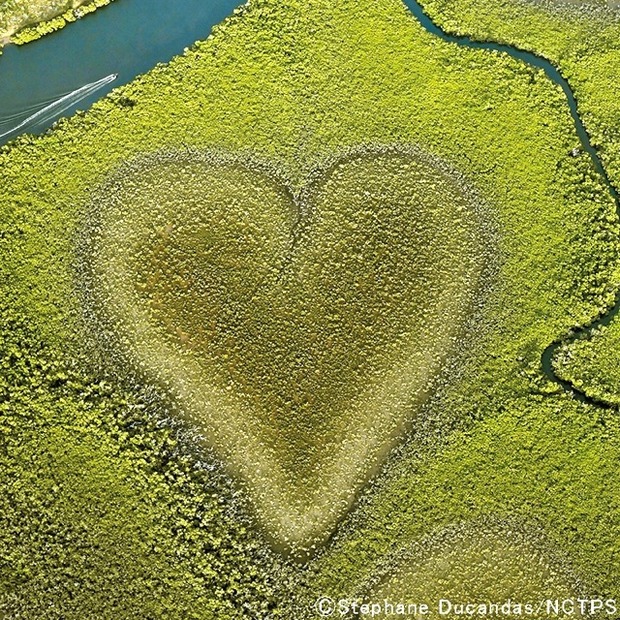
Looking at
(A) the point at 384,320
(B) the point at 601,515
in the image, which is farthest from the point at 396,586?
(A) the point at 384,320

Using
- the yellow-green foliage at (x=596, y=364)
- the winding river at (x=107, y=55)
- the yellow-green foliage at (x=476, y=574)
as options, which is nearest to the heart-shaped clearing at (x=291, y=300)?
the yellow-green foliage at (x=476, y=574)

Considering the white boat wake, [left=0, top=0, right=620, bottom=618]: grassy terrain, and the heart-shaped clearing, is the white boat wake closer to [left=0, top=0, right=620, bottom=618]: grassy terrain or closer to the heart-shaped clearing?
[left=0, top=0, right=620, bottom=618]: grassy terrain

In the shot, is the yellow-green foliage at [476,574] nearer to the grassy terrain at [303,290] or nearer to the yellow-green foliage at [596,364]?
the grassy terrain at [303,290]

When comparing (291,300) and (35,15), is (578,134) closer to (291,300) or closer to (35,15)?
(291,300)

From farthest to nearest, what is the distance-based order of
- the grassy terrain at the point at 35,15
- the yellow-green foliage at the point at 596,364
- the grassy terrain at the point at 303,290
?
1. the grassy terrain at the point at 35,15
2. the yellow-green foliage at the point at 596,364
3. the grassy terrain at the point at 303,290

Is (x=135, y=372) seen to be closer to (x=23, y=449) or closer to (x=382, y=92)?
(x=23, y=449)

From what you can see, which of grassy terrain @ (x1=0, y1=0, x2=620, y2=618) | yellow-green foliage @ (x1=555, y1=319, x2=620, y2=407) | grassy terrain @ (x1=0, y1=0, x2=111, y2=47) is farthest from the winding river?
yellow-green foliage @ (x1=555, y1=319, x2=620, y2=407)
